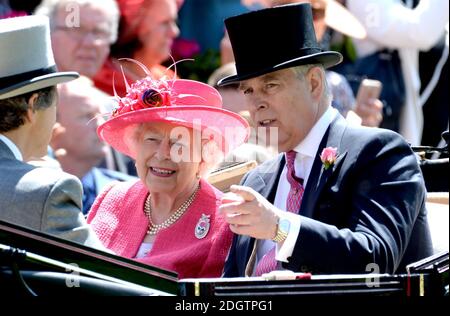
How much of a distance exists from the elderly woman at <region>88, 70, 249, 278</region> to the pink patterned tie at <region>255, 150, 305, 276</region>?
0.27 metres

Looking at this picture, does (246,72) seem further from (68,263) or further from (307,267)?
(68,263)

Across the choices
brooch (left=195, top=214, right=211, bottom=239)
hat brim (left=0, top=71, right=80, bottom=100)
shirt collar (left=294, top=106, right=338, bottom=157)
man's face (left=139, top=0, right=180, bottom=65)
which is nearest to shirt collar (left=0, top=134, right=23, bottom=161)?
hat brim (left=0, top=71, right=80, bottom=100)

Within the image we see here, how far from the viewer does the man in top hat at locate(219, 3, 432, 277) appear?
4105 millimetres

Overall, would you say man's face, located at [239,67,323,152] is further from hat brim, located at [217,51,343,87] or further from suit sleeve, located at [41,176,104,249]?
suit sleeve, located at [41,176,104,249]

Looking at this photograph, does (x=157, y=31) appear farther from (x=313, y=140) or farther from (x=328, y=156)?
(x=328, y=156)

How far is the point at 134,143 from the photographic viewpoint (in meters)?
5.02

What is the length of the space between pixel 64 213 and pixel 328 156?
88 centimetres

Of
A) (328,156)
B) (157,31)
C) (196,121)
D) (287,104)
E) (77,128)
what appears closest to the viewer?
(328,156)

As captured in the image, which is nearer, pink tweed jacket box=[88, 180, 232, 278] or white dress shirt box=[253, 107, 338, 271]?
white dress shirt box=[253, 107, 338, 271]

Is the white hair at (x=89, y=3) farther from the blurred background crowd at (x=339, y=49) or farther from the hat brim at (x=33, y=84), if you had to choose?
the hat brim at (x=33, y=84)

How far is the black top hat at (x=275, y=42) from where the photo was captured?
453cm

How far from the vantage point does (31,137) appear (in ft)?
15.2

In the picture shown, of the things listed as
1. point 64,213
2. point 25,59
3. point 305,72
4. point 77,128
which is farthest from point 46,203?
point 77,128

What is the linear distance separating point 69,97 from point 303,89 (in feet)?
6.78
